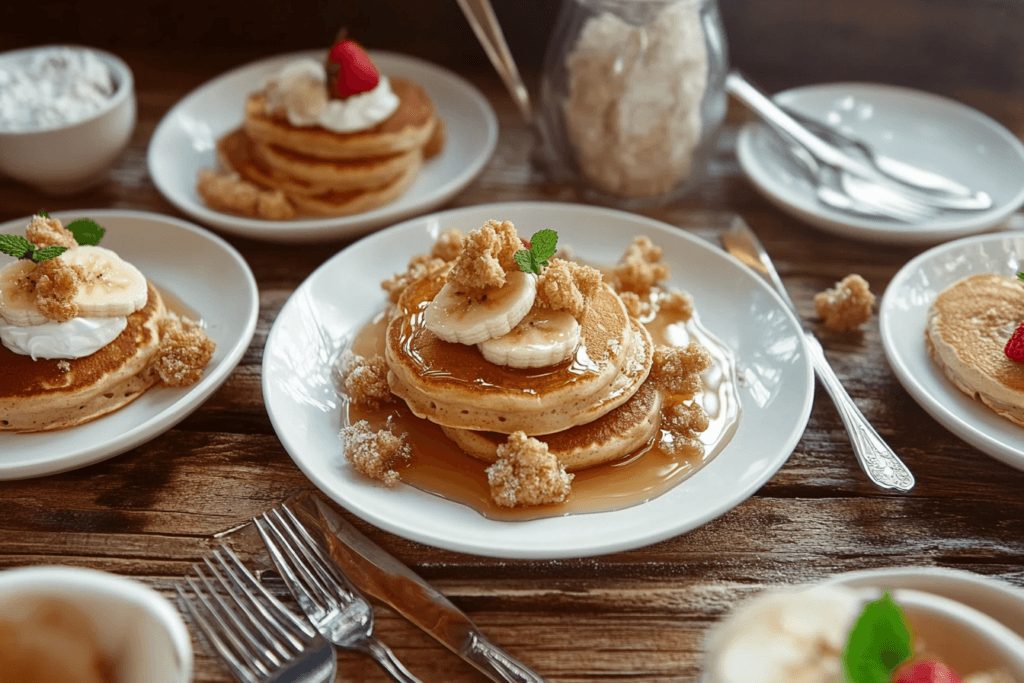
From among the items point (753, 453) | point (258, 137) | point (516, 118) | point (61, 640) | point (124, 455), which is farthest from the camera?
point (516, 118)

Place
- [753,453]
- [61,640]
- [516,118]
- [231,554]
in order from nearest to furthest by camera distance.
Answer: [61,640] → [231,554] → [753,453] → [516,118]

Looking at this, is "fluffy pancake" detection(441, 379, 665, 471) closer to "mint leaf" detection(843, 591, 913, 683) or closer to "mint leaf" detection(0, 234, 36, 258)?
"mint leaf" detection(843, 591, 913, 683)

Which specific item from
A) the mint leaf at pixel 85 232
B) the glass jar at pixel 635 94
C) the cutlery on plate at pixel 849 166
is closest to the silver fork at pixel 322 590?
the mint leaf at pixel 85 232

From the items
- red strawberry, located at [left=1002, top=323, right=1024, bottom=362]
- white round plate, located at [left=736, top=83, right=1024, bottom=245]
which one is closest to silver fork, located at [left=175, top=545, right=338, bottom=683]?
red strawberry, located at [left=1002, top=323, right=1024, bottom=362]

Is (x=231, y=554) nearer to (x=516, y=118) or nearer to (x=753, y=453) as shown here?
(x=753, y=453)

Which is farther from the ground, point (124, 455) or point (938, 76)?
point (938, 76)

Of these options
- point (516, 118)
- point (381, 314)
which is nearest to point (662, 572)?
point (381, 314)
